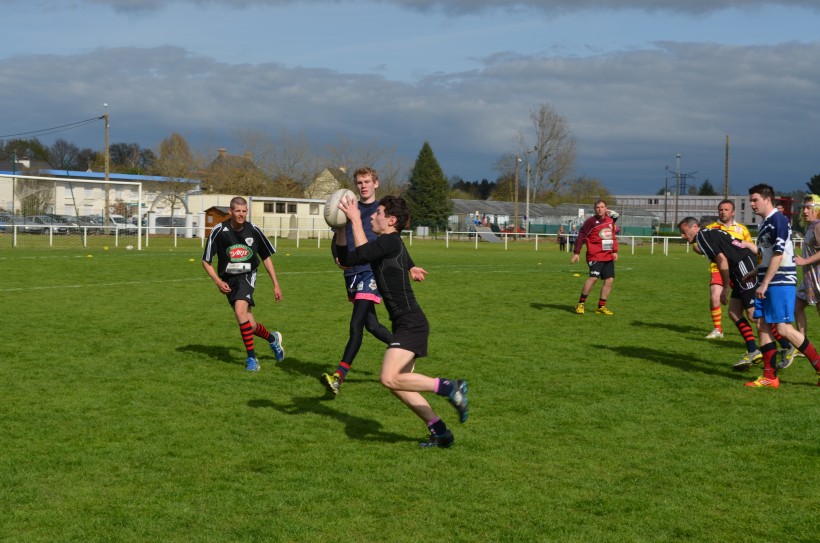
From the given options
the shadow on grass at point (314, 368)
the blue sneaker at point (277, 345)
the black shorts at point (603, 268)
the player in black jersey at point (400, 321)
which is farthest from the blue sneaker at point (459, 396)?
the black shorts at point (603, 268)

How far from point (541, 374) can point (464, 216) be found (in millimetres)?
98674

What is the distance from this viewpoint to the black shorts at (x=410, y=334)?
6.54 m

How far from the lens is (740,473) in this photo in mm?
5957

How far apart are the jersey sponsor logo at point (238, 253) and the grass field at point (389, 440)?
123cm

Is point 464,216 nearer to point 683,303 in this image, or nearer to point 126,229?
point 126,229

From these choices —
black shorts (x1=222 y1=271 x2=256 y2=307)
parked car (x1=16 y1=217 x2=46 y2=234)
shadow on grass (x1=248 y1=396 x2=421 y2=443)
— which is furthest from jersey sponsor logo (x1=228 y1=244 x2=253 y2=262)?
parked car (x1=16 y1=217 x2=46 y2=234)

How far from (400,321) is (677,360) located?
17.9 ft

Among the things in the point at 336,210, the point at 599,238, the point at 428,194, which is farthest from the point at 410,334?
the point at 428,194

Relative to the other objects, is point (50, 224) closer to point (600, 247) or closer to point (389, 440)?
point (600, 247)

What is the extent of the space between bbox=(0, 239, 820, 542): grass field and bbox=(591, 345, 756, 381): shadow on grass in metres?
0.06

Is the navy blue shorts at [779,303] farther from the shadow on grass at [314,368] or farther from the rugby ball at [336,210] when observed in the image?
the rugby ball at [336,210]

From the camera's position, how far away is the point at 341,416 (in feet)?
24.8

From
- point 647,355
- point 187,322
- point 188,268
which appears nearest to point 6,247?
point 188,268

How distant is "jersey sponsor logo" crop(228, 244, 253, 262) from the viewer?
10.0m
